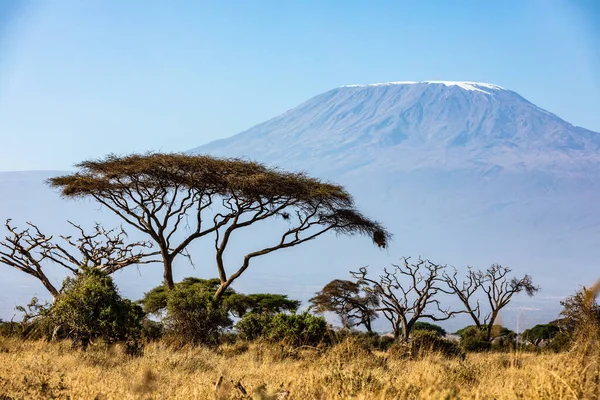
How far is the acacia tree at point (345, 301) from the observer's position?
1704 inches

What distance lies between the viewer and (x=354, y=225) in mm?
35094

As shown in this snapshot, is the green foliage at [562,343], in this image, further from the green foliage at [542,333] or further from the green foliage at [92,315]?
the green foliage at [92,315]

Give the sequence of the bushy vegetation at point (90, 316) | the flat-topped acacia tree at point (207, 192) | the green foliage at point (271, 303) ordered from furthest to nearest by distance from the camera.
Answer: the green foliage at point (271, 303) → the flat-topped acacia tree at point (207, 192) → the bushy vegetation at point (90, 316)

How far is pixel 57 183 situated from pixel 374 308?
1827cm

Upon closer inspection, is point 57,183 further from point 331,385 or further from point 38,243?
point 331,385

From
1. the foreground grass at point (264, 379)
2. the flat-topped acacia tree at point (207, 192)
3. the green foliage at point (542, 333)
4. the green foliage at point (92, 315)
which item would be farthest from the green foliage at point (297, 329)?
the green foliage at point (542, 333)

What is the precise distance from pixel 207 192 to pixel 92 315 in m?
16.9

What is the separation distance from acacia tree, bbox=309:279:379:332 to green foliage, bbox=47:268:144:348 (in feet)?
85.7

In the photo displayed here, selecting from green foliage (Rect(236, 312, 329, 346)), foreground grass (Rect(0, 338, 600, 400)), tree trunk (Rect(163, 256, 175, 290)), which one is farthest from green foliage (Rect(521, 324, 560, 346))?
foreground grass (Rect(0, 338, 600, 400))

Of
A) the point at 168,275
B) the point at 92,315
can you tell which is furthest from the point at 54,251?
the point at 92,315

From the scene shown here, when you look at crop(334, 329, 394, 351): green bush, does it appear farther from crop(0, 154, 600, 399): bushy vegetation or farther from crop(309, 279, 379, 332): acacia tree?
crop(309, 279, 379, 332): acacia tree

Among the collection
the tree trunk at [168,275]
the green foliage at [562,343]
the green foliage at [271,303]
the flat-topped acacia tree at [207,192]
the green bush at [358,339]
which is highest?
the flat-topped acacia tree at [207,192]

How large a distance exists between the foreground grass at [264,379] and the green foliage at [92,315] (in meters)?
1.08

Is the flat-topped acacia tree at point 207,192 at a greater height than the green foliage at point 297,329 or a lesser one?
greater
